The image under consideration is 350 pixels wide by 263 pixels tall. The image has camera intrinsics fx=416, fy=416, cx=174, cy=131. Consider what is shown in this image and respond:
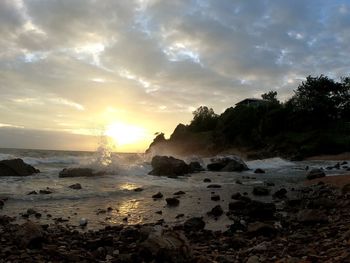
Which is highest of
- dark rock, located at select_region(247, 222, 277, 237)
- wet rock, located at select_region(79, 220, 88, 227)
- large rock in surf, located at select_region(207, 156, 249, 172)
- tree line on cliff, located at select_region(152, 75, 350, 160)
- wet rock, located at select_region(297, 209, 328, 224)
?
tree line on cliff, located at select_region(152, 75, 350, 160)

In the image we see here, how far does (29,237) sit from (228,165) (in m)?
32.4

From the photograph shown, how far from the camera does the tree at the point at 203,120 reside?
301ft

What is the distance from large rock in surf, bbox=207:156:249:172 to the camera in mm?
40188

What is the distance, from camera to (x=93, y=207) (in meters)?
15.8

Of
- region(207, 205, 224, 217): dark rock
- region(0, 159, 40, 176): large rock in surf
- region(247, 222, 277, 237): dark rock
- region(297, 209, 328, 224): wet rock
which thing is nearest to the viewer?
region(247, 222, 277, 237): dark rock

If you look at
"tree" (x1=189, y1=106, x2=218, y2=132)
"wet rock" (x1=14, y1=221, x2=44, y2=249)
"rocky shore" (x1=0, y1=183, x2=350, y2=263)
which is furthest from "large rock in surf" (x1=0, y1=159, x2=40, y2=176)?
"tree" (x1=189, y1=106, x2=218, y2=132)

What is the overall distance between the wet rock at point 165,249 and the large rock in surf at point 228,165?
106 ft

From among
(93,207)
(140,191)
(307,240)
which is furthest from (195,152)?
(307,240)

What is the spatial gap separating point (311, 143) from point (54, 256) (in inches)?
2382

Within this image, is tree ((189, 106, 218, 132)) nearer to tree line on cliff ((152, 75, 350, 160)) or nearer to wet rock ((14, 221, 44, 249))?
tree line on cliff ((152, 75, 350, 160))

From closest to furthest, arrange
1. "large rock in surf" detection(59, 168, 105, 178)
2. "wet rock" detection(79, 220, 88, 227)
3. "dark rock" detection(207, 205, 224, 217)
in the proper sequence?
"wet rock" detection(79, 220, 88, 227) → "dark rock" detection(207, 205, 224, 217) → "large rock in surf" detection(59, 168, 105, 178)

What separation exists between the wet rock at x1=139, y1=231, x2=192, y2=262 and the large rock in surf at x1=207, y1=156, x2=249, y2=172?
106 feet

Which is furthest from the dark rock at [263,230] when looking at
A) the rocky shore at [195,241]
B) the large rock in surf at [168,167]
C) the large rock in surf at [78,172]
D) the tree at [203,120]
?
the tree at [203,120]

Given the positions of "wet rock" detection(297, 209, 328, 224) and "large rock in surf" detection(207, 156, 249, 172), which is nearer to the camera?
"wet rock" detection(297, 209, 328, 224)
